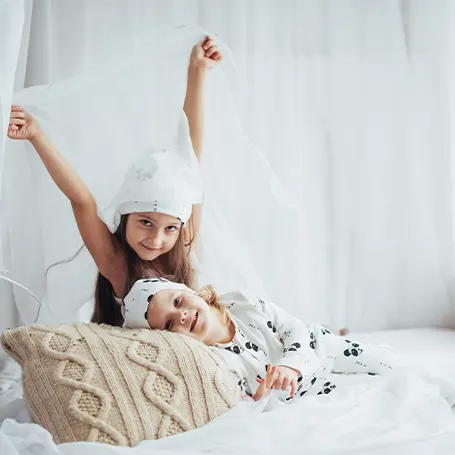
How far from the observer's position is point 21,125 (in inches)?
78.7

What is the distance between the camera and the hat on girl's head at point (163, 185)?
77.9 inches

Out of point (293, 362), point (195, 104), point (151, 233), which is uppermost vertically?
point (195, 104)

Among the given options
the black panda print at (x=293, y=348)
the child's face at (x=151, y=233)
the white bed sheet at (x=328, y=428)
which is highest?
the child's face at (x=151, y=233)

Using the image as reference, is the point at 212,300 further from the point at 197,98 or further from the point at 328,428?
the point at 197,98

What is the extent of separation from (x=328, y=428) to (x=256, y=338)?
445 millimetres

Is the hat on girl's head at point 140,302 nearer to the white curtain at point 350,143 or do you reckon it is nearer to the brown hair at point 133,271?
the brown hair at point 133,271

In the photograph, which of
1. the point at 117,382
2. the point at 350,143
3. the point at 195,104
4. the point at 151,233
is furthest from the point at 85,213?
the point at 350,143

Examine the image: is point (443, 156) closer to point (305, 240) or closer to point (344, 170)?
point (344, 170)

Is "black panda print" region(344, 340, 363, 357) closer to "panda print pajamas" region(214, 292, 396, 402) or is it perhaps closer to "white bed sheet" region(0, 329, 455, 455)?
"panda print pajamas" region(214, 292, 396, 402)

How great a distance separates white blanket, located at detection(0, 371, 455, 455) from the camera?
1178 mm

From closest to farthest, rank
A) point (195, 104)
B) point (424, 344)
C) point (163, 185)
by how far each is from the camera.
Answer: point (163, 185)
point (195, 104)
point (424, 344)

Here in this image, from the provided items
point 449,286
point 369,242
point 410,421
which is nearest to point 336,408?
point 410,421

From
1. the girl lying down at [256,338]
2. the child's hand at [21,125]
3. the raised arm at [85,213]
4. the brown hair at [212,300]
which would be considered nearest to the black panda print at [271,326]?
the girl lying down at [256,338]

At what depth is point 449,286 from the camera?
8.64ft
